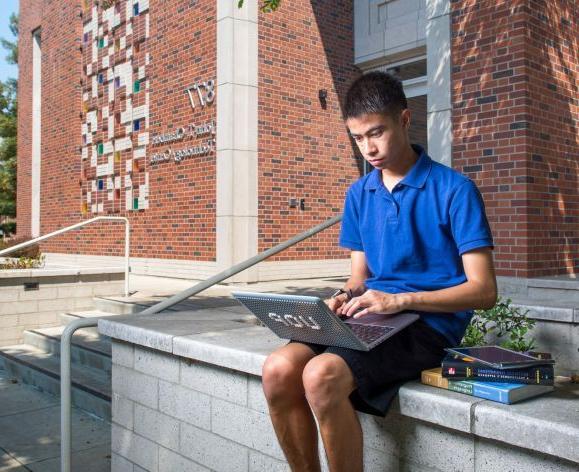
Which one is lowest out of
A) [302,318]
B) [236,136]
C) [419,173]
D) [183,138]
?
[302,318]

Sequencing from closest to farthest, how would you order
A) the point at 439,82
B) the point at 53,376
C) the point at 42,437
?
1. the point at 42,437
2. the point at 53,376
3. the point at 439,82

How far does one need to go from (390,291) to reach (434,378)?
Answer: 36cm

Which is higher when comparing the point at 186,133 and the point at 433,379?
the point at 186,133

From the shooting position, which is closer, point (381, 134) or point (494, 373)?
point (494, 373)

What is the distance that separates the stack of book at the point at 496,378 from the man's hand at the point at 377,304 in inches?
9.3

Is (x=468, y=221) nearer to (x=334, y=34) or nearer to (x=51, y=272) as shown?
(x=51, y=272)

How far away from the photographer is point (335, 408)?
1.94m

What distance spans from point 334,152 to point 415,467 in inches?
358

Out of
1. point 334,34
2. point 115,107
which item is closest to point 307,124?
point 334,34

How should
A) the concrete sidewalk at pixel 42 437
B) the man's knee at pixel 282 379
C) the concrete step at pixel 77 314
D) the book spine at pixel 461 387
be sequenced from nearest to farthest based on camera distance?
the book spine at pixel 461 387 < the man's knee at pixel 282 379 < the concrete sidewalk at pixel 42 437 < the concrete step at pixel 77 314

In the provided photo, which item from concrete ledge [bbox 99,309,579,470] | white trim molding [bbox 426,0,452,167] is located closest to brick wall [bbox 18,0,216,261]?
white trim molding [bbox 426,0,452,167]

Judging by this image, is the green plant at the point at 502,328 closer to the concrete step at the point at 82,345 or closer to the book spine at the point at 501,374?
the book spine at the point at 501,374

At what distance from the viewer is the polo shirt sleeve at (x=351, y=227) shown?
8.30 ft

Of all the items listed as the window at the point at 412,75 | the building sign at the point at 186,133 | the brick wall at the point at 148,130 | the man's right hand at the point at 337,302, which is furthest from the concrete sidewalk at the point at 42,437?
the window at the point at 412,75
